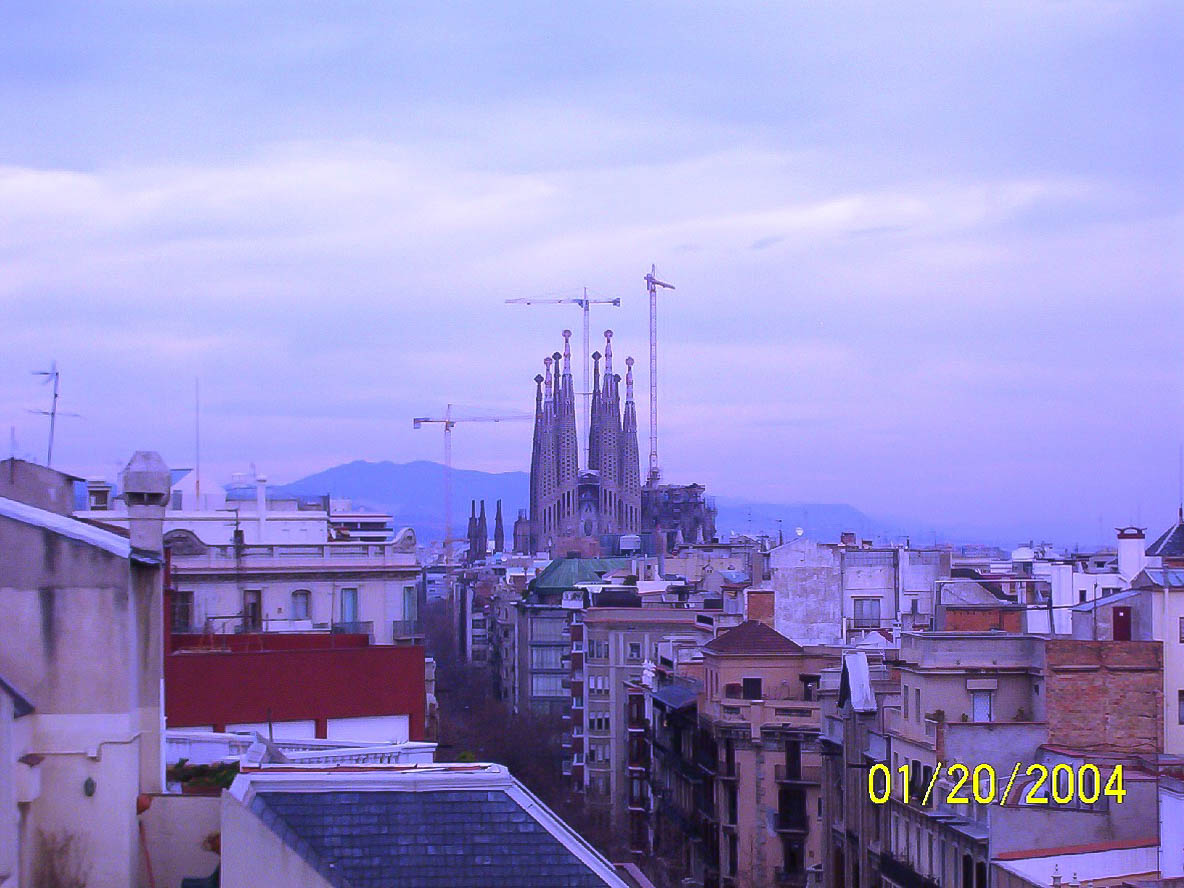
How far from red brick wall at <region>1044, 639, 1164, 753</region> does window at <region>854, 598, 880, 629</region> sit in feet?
69.0

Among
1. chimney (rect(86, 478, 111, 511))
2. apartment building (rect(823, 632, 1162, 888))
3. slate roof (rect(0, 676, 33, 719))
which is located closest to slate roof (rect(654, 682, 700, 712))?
apartment building (rect(823, 632, 1162, 888))

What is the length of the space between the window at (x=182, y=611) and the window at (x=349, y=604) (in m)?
3.03

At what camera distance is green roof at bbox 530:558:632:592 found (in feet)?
313

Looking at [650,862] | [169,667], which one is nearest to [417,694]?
[169,667]

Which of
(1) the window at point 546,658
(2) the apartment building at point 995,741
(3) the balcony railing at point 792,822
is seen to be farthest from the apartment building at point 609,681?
(2) the apartment building at point 995,741

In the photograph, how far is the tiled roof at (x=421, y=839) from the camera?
393 inches

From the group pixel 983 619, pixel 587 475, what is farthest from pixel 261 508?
pixel 587 475

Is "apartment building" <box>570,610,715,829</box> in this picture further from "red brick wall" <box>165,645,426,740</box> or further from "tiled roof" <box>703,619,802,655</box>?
"red brick wall" <box>165,645,426,740</box>

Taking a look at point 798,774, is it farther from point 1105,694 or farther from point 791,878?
point 1105,694

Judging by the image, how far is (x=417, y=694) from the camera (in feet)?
71.7

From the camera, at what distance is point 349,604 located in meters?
34.0

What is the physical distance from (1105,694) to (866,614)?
70.4 feet

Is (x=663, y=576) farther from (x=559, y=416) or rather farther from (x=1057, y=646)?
(x=559, y=416)

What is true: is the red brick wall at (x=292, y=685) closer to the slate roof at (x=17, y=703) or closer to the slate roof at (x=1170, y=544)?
the slate roof at (x=17, y=703)
